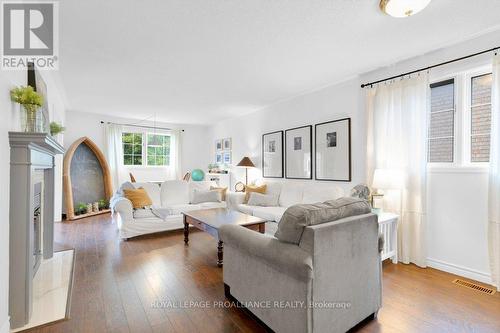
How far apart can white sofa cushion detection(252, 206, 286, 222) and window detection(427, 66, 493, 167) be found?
2059mm

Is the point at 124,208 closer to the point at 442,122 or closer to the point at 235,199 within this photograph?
the point at 235,199

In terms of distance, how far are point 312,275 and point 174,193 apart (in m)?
3.98

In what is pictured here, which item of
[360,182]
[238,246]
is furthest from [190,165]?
[238,246]

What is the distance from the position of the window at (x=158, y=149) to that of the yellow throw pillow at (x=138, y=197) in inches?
113

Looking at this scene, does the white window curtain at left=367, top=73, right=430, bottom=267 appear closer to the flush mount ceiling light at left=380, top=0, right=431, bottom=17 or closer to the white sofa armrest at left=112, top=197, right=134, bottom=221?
the flush mount ceiling light at left=380, top=0, right=431, bottom=17

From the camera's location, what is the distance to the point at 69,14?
2.13 m

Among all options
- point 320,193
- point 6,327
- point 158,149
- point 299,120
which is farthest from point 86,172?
point 320,193

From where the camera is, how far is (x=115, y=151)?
6.30 meters

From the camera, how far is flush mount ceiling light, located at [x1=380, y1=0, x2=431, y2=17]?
1877mm

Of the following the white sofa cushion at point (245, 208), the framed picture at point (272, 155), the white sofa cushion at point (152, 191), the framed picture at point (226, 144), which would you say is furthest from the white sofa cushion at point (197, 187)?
the framed picture at point (226, 144)

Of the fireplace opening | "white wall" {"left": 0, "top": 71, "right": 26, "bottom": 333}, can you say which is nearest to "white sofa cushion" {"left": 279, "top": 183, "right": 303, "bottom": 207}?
the fireplace opening

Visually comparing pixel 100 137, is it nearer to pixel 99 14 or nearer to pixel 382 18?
pixel 99 14

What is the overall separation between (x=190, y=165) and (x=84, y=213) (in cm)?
296

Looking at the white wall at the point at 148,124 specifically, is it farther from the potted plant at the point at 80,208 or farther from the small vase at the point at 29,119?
the small vase at the point at 29,119
